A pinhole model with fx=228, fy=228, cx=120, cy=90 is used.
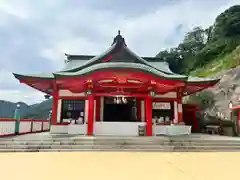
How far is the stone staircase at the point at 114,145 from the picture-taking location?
8.46m

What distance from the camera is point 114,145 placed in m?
8.84

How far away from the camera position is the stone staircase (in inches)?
333

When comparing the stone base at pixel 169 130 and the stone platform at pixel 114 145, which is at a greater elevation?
the stone base at pixel 169 130

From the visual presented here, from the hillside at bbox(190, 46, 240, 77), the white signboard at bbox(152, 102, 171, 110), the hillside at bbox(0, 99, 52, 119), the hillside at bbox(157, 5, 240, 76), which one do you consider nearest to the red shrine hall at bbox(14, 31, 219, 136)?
the white signboard at bbox(152, 102, 171, 110)

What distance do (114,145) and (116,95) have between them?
340cm

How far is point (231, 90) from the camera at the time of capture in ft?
66.0

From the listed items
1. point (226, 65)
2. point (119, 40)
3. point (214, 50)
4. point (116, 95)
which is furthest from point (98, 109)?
point (214, 50)

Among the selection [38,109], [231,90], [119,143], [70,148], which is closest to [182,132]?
[119,143]

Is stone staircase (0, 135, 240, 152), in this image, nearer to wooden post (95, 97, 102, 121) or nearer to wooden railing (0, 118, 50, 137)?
wooden railing (0, 118, 50, 137)

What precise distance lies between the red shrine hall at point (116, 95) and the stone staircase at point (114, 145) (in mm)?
1902

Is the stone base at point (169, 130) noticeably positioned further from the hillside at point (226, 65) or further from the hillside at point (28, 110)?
the hillside at point (28, 110)
